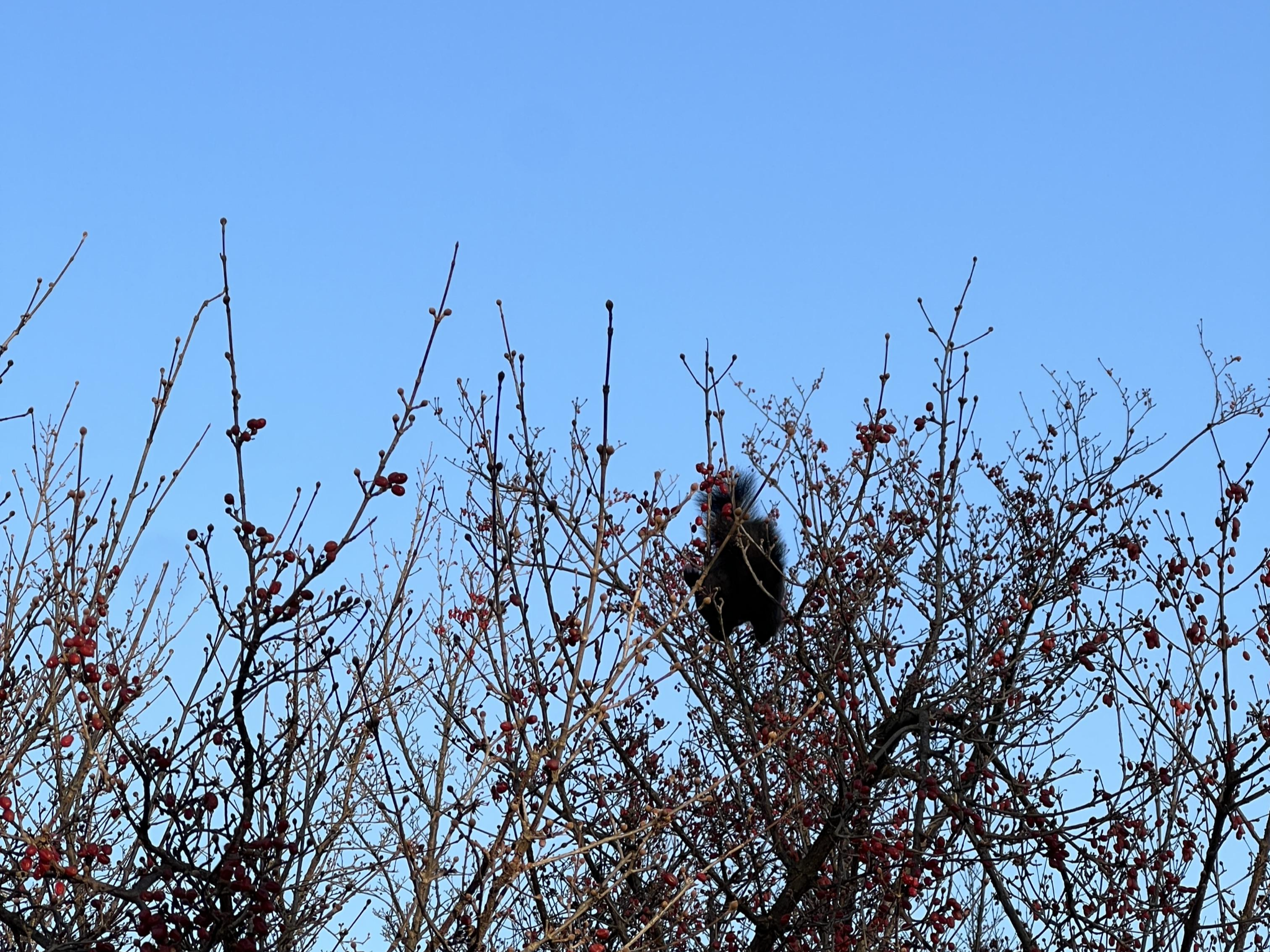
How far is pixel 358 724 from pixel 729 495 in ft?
6.94

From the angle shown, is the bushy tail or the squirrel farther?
the squirrel

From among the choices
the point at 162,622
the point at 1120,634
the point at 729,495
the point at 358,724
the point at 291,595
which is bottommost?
the point at 291,595

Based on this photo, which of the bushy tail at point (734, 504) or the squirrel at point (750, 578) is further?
the squirrel at point (750, 578)

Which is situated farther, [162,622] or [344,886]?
[162,622]


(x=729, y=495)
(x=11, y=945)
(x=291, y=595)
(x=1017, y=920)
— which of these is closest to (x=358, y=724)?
(x=11, y=945)

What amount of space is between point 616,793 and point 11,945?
333 centimetres

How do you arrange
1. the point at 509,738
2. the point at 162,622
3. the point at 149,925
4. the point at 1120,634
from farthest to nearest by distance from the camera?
the point at 162,622
the point at 1120,634
the point at 509,738
the point at 149,925

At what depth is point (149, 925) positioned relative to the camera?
3.31 meters

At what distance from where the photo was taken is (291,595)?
138 inches

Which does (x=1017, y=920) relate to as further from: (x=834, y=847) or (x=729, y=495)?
(x=729, y=495)

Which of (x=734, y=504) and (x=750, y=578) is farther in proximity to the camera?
(x=750, y=578)

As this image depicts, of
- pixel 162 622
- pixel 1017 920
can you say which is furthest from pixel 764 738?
pixel 162 622

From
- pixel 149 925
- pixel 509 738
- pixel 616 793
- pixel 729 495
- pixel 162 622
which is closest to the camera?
pixel 149 925

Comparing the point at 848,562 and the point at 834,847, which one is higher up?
the point at 848,562
